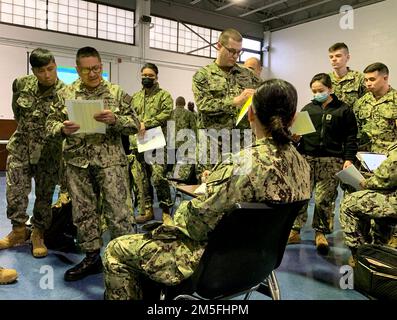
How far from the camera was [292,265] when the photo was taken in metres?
2.82

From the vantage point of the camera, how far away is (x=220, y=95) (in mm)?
2547

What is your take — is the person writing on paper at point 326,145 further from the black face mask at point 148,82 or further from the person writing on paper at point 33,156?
the person writing on paper at point 33,156

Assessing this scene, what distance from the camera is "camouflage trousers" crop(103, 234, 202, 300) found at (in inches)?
52.9

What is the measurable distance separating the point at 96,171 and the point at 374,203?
5.90ft

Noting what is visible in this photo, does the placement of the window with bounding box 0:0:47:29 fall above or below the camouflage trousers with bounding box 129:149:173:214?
above

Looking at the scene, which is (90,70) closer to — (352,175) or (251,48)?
(352,175)

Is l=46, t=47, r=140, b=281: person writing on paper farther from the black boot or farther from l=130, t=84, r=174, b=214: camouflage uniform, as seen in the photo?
l=130, t=84, r=174, b=214: camouflage uniform

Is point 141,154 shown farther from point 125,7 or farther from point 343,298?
point 125,7

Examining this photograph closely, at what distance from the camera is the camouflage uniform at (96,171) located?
2303 millimetres

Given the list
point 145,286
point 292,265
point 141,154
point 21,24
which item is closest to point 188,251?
point 145,286

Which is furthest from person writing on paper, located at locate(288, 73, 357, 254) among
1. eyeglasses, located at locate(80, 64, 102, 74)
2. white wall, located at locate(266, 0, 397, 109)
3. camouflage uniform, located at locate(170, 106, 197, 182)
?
white wall, located at locate(266, 0, 397, 109)

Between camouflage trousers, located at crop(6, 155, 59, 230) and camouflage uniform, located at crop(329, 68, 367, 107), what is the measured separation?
2757 millimetres

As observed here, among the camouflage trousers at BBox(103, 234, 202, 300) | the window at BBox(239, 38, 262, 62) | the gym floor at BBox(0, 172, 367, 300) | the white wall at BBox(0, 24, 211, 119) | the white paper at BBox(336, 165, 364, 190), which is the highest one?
the window at BBox(239, 38, 262, 62)

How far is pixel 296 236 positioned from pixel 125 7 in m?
7.58
